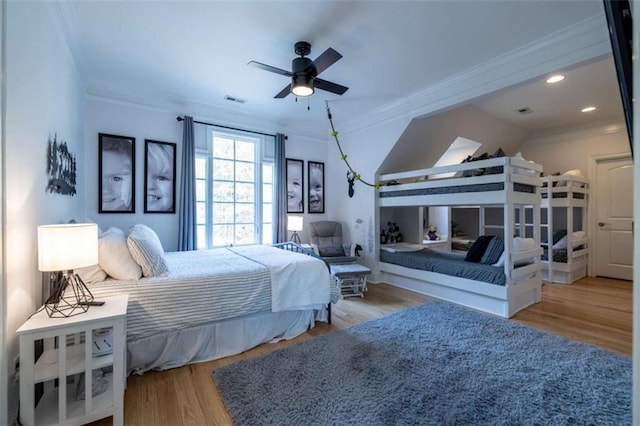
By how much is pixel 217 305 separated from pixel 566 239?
5283 millimetres

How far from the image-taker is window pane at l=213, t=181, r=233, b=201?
14.0 feet

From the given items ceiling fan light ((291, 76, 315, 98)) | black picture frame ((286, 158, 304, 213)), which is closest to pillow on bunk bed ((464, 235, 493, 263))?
black picture frame ((286, 158, 304, 213))

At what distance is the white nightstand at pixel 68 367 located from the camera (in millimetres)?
1334

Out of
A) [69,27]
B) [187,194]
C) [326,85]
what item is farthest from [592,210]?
[69,27]

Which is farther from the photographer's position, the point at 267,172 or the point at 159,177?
the point at 267,172

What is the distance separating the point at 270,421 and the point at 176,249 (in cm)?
294

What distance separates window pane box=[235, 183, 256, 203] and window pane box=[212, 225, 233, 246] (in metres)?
0.49

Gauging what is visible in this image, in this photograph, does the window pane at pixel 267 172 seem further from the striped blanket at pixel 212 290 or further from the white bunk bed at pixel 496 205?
the white bunk bed at pixel 496 205

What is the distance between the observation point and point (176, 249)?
3844 mm

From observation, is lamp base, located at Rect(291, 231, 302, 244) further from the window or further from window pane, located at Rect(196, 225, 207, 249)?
window pane, located at Rect(196, 225, 207, 249)

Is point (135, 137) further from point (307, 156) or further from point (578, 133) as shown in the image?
point (578, 133)

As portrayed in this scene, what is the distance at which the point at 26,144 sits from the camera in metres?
1.58

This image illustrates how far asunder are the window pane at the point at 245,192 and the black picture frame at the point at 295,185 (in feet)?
2.06

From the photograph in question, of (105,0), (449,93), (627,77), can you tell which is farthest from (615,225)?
(105,0)
